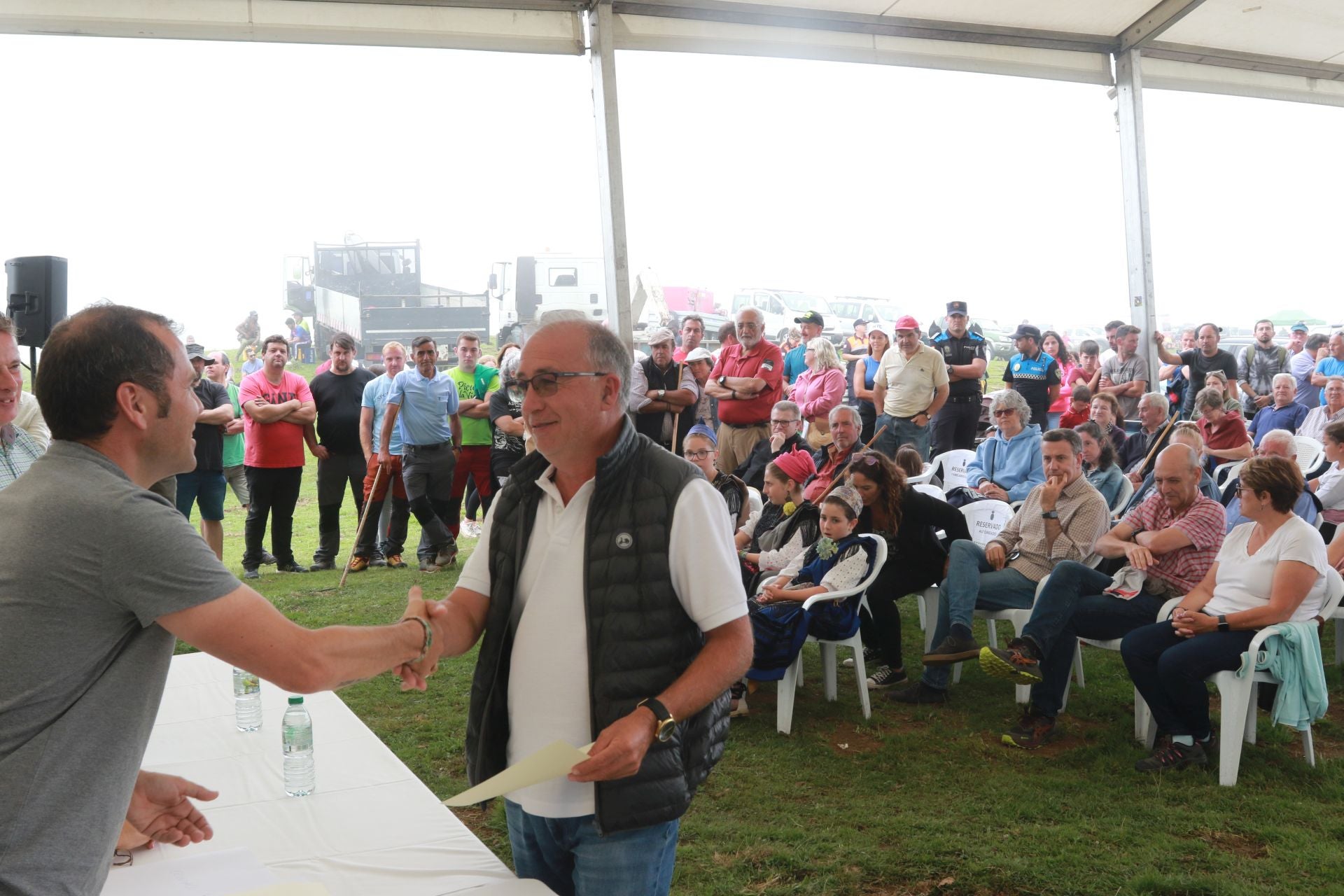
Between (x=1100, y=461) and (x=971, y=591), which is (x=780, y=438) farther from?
(x=971, y=591)

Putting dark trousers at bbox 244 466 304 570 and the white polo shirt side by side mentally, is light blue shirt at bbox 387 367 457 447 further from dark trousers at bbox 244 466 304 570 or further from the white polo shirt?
the white polo shirt

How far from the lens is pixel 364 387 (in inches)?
332

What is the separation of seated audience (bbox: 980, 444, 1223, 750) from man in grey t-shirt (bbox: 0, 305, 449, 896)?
142 inches

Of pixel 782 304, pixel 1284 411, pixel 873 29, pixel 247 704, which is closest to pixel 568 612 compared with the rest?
pixel 247 704

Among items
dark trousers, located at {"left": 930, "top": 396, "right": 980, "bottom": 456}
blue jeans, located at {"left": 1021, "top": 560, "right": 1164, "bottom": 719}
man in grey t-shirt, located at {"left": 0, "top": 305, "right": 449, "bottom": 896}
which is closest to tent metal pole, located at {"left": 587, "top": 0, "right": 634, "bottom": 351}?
dark trousers, located at {"left": 930, "top": 396, "right": 980, "bottom": 456}

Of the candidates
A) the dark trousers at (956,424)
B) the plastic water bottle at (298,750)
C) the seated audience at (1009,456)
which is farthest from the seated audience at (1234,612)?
the dark trousers at (956,424)

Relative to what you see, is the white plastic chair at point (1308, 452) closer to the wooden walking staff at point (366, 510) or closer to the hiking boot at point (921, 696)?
the hiking boot at point (921, 696)

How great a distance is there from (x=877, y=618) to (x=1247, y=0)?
24.8 ft

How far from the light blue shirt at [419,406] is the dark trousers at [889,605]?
413 cm

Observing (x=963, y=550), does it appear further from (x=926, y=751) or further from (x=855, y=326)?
(x=855, y=326)

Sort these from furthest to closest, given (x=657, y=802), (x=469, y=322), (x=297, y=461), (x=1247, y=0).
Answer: (x=469, y=322), (x=1247, y=0), (x=297, y=461), (x=657, y=802)

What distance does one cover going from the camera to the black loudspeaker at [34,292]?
5.30 metres

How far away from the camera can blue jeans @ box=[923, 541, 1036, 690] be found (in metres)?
4.93

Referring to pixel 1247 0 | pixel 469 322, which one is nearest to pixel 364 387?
pixel 469 322
